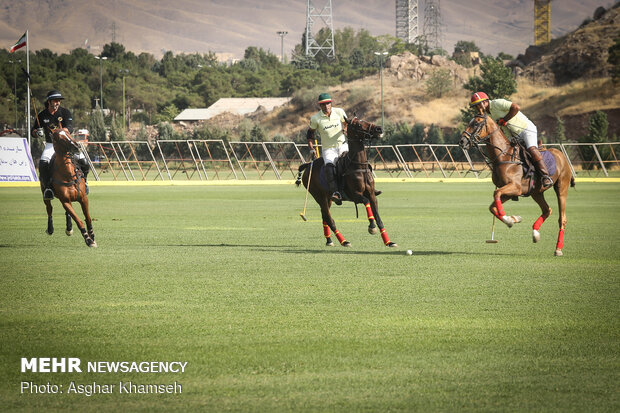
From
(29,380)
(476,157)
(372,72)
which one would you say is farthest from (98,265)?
(372,72)

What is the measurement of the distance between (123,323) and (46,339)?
0.93m

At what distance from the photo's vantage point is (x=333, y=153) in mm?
16672

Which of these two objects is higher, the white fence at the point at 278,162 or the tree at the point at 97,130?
the tree at the point at 97,130

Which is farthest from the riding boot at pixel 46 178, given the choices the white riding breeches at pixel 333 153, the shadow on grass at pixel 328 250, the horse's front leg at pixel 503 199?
the horse's front leg at pixel 503 199

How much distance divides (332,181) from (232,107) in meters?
130

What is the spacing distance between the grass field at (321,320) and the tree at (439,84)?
109 m

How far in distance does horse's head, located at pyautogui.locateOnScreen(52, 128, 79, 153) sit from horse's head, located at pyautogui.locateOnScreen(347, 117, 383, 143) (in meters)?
5.16

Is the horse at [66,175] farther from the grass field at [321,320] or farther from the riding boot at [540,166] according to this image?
the riding boot at [540,166]

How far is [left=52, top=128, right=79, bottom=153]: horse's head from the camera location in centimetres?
1596

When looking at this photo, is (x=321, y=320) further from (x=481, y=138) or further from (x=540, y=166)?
(x=540, y=166)

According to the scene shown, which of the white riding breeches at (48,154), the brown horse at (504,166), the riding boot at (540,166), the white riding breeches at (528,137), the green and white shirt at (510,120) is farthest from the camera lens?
the white riding breeches at (48,154)

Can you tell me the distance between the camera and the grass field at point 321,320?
631 centimetres

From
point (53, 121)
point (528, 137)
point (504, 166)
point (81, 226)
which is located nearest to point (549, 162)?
point (528, 137)

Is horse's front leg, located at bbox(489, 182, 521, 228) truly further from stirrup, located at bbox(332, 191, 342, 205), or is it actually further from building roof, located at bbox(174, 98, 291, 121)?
building roof, located at bbox(174, 98, 291, 121)
